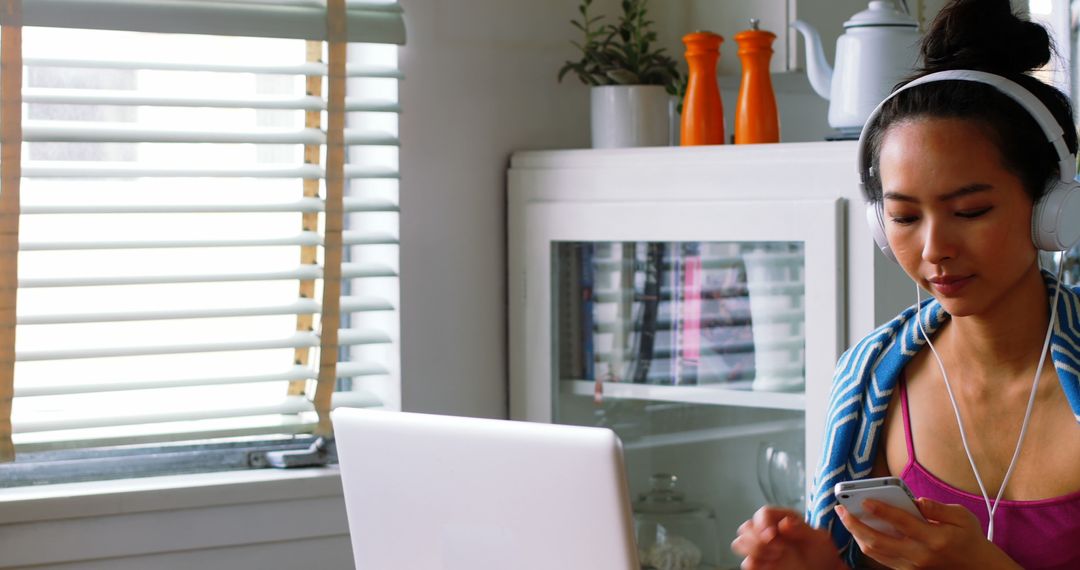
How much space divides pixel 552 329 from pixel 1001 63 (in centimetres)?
112

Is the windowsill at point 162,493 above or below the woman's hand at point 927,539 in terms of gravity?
below

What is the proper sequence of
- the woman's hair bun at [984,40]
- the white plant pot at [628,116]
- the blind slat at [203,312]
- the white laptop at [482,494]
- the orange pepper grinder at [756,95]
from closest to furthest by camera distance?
the white laptop at [482,494], the woman's hair bun at [984,40], the blind slat at [203,312], the orange pepper grinder at [756,95], the white plant pot at [628,116]

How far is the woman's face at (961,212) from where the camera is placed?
1201mm

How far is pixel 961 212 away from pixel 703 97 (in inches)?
38.2

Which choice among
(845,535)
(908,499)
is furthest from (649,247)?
(908,499)

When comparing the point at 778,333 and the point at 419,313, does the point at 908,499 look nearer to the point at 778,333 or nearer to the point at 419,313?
the point at 778,333

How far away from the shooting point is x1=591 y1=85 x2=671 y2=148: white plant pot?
87.4 inches

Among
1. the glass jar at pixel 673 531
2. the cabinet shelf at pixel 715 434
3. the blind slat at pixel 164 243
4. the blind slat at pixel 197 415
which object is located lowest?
the glass jar at pixel 673 531

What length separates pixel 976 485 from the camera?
1312 mm

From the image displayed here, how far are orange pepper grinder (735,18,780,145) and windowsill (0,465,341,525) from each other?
0.89m

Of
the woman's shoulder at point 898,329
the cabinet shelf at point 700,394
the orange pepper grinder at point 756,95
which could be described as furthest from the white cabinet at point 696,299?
the woman's shoulder at point 898,329

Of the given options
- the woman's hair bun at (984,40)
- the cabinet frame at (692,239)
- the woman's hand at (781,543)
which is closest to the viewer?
the woman's hand at (781,543)

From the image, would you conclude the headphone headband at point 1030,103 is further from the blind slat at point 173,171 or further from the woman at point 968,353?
the blind slat at point 173,171

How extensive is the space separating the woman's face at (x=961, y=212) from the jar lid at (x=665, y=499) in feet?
3.24
